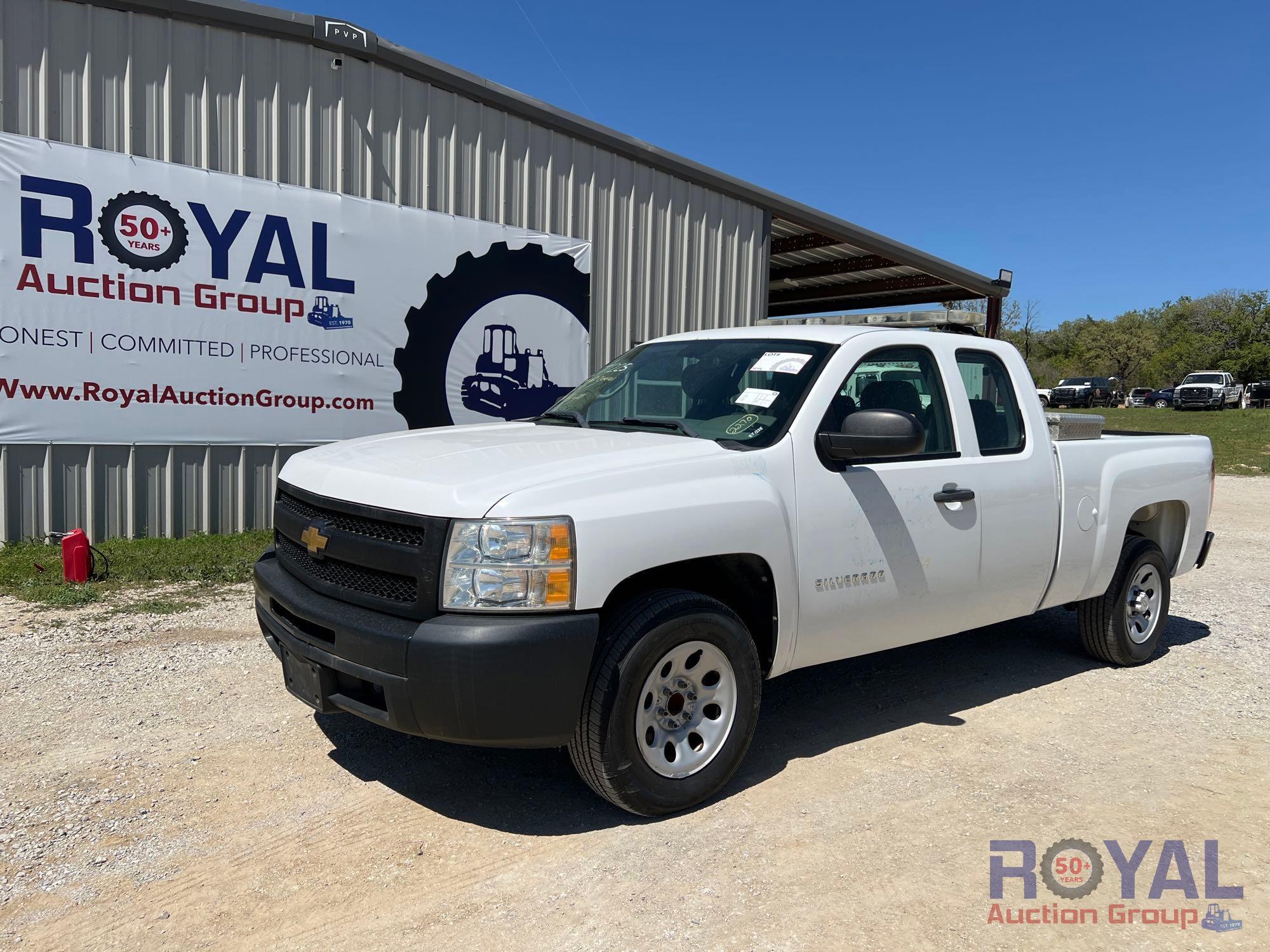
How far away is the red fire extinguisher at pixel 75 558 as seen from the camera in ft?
22.3

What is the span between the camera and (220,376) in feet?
27.8

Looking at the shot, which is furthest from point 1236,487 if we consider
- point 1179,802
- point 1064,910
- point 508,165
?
point 1064,910

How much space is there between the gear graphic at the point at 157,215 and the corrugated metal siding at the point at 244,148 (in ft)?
1.33

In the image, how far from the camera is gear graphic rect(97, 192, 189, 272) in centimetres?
785

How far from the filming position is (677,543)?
3465mm

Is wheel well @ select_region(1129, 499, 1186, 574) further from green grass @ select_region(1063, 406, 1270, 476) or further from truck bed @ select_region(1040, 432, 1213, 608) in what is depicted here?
green grass @ select_region(1063, 406, 1270, 476)

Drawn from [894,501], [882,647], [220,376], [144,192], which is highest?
[144,192]

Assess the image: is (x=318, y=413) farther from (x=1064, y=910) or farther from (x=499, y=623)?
(x=1064, y=910)

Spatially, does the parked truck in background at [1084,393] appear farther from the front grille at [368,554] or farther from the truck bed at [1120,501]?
the front grille at [368,554]

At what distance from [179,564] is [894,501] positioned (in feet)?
19.0

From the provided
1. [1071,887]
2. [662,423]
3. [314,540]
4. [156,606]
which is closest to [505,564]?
[314,540]

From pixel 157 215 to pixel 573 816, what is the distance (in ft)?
22.3

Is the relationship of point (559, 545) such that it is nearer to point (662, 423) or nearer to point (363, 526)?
point (363, 526)

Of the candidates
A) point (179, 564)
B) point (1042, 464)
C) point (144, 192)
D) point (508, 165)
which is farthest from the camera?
point (508, 165)
